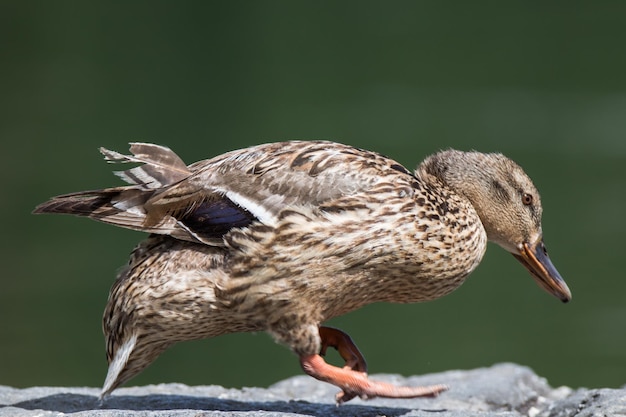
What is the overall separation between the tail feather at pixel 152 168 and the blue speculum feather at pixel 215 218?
0.89 ft

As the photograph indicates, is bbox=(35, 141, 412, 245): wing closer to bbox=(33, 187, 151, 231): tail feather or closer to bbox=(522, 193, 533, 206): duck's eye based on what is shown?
bbox=(33, 187, 151, 231): tail feather

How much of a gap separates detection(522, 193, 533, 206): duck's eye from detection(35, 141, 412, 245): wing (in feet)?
2.50

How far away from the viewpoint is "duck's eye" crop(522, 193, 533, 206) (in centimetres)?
634

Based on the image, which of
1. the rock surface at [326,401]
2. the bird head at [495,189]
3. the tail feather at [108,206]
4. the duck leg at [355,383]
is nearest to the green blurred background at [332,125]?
the rock surface at [326,401]

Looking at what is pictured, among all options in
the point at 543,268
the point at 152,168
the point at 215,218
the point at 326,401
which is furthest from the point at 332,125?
the point at 215,218

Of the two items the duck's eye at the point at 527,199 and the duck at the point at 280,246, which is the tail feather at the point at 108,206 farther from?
the duck's eye at the point at 527,199

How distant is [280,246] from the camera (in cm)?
559

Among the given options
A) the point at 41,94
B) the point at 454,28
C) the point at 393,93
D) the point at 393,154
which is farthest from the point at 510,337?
the point at 454,28

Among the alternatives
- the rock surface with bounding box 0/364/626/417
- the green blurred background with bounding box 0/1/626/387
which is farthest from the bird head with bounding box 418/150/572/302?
the green blurred background with bounding box 0/1/626/387

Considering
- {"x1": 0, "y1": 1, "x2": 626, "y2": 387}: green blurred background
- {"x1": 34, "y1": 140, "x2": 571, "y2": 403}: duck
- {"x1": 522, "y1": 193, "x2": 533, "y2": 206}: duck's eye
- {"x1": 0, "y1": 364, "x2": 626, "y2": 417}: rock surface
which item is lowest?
{"x1": 0, "y1": 364, "x2": 626, "y2": 417}: rock surface

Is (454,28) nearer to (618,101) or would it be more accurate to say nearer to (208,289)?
(618,101)

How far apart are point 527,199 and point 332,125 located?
14992mm

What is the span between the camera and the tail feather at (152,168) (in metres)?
6.04

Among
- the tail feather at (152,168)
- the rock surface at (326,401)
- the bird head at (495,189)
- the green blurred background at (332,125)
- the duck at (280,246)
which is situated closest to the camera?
the duck at (280,246)
